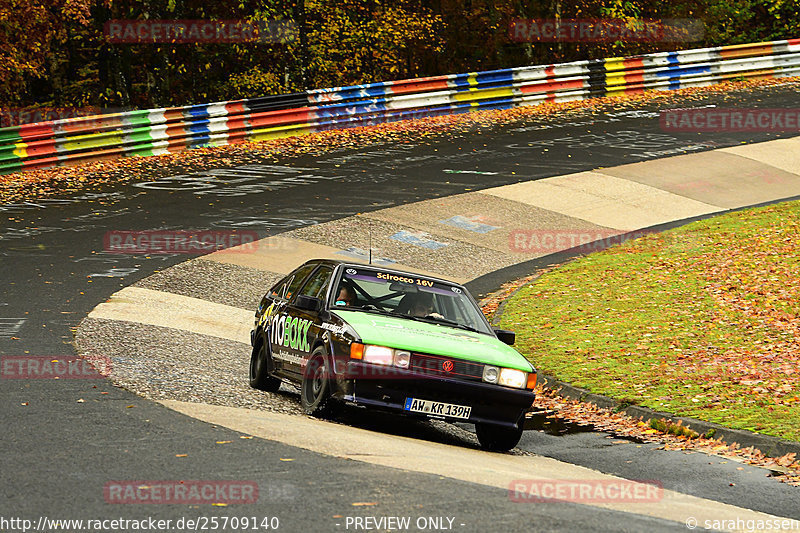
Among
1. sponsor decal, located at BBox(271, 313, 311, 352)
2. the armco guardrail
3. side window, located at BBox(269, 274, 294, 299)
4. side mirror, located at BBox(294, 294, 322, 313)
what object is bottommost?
sponsor decal, located at BBox(271, 313, 311, 352)

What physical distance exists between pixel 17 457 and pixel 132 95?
1240 inches

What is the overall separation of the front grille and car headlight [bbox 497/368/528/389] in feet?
0.64

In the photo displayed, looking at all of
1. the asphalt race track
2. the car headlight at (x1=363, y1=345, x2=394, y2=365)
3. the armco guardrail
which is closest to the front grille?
the car headlight at (x1=363, y1=345, x2=394, y2=365)

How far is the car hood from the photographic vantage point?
8.96 m

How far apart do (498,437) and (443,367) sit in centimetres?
94

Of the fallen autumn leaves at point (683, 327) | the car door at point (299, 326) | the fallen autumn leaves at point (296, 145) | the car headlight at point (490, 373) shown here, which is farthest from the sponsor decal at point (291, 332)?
the fallen autumn leaves at point (296, 145)

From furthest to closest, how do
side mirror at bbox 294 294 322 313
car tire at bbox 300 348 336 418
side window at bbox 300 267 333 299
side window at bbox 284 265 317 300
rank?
side window at bbox 284 265 317 300 < side window at bbox 300 267 333 299 < side mirror at bbox 294 294 322 313 < car tire at bbox 300 348 336 418

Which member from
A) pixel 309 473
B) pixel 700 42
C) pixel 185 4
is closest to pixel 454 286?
pixel 309 473

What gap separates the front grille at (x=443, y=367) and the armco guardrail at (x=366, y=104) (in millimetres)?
16496

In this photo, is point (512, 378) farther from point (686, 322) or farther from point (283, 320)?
point (686, 322)

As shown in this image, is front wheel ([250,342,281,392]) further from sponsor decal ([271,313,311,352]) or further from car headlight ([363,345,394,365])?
car headlight ([363,345,394,365])

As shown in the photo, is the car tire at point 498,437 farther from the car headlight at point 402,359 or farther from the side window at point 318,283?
the side window at point 318,283

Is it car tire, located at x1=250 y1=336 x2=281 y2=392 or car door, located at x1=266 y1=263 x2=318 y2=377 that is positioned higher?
car door, located at x1=266 y1=263 x2=318 y2=377

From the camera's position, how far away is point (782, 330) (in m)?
13.1
